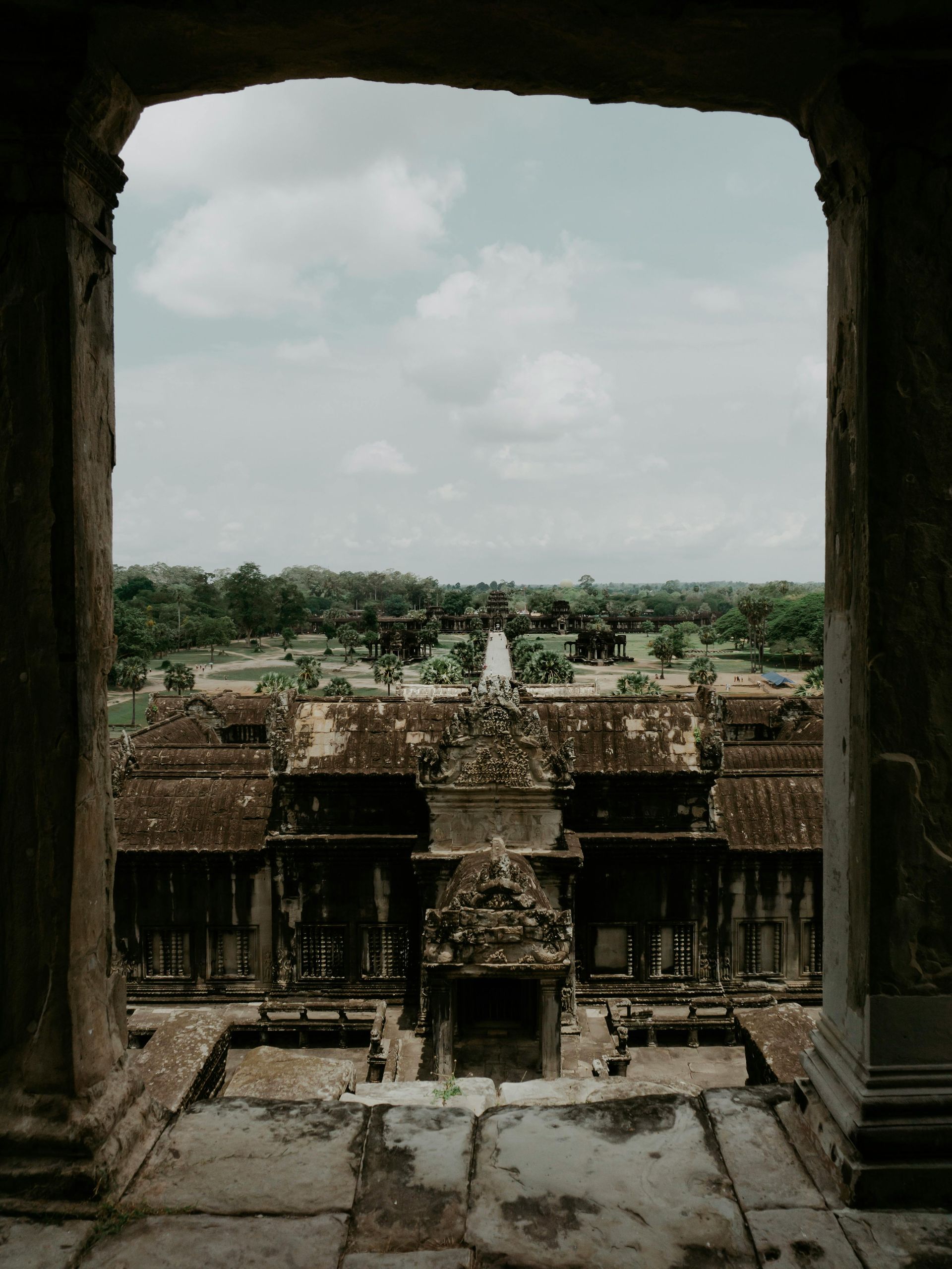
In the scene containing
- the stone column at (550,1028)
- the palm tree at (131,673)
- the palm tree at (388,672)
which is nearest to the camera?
the stone column at (550,1028)

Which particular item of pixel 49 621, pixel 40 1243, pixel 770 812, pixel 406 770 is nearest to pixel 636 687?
pixel 770 812

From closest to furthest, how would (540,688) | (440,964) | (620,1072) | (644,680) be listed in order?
1. (440,964)
2. (620,1072)
3. (540,688)
4. (644,680)

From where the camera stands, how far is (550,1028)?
13.9 meters

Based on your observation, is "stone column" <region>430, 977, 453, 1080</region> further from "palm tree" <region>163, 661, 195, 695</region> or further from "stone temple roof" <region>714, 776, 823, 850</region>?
"palm tree" <region>163, 661, 195, 695</region>

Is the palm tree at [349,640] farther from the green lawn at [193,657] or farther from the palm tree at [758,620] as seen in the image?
the palm tree at [758,620]

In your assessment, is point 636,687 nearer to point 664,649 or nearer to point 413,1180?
point 664,649

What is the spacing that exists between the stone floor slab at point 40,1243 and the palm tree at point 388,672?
6135cm

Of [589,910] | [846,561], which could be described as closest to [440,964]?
[589,910]

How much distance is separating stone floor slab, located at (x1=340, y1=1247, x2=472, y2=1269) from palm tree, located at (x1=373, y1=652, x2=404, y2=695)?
61.6 meters

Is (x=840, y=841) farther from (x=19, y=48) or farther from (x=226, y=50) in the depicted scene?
(x=19, y=48)

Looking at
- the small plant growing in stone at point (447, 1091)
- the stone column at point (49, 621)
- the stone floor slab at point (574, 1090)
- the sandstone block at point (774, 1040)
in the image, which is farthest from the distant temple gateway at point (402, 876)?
the stone column at point (49, 621)

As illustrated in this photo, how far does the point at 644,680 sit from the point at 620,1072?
50.8 meters

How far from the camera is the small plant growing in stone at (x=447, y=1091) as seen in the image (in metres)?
6.60

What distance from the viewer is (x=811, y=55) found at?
348 centimetres
